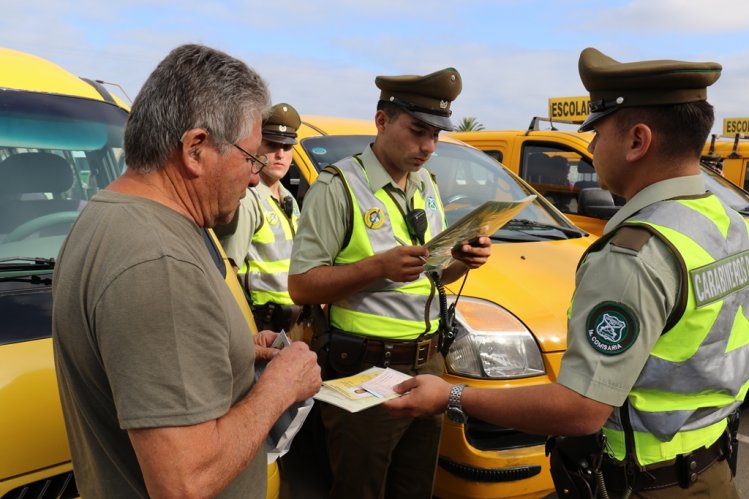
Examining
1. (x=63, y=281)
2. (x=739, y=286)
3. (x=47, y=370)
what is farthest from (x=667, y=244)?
(x=47, y=370)

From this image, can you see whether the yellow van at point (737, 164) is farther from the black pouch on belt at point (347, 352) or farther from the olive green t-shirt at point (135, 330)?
the olive green t-shirt at point (135, 330)

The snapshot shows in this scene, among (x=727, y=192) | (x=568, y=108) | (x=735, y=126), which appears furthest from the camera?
(x=735, y=126)

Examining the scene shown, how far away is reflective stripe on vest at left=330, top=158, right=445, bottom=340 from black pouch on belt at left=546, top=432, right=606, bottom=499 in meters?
0.76

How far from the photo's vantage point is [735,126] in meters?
11.4

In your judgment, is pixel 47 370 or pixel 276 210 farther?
pixel 276 210

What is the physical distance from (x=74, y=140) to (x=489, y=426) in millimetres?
2175

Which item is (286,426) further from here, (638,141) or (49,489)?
(638,141)

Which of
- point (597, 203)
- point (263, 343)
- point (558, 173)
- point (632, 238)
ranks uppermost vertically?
point (632, 238)

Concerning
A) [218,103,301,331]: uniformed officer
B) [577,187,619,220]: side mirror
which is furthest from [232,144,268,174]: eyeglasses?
[577,187,619,220]: side mirror

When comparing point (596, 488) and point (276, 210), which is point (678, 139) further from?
point (276, 210)

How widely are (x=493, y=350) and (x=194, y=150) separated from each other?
1.65 metres

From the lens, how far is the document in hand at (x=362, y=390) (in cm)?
162

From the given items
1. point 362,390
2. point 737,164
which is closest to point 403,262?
point 362,390

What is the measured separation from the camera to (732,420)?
5.29 ft
